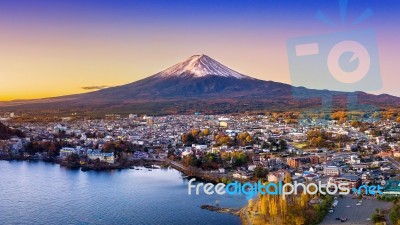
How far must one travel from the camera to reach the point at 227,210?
5355 mm

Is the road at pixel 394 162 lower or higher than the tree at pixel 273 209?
lower

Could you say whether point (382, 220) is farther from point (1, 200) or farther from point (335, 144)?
point (335, 144)

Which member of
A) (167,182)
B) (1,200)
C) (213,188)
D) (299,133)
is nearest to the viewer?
(1,200)

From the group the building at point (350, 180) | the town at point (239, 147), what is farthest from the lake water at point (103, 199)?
the building at point (350, 180)

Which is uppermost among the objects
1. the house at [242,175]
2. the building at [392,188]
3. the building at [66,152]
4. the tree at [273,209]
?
the building at [66,152]

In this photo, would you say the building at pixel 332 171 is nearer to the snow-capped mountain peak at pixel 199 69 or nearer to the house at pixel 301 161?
the house at pixel 301 161

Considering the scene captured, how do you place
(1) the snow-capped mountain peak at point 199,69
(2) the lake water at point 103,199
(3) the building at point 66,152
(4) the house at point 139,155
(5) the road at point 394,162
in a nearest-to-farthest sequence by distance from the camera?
(2) the lake water at point 103,199, (5) the road at point 394,162, (4) the house at point 139,155, (3) the building at point 66,152, (1) the snow-capped mountain peak at point 199,69

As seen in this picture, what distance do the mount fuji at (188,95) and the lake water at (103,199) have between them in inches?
389

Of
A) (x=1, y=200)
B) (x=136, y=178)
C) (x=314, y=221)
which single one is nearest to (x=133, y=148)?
(x=136, y=178)

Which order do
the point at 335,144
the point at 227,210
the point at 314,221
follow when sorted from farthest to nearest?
1. the point at 335,144
2. the point at 227,210
3. the point at 314,221

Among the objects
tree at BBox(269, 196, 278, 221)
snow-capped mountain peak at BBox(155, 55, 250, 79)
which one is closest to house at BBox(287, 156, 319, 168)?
tree at BBox(269, 196, 278, 221)

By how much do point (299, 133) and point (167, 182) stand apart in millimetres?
5236

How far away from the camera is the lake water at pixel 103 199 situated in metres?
5.11

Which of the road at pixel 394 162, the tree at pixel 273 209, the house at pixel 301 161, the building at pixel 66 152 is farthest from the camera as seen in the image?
the building at pixel 66 152
